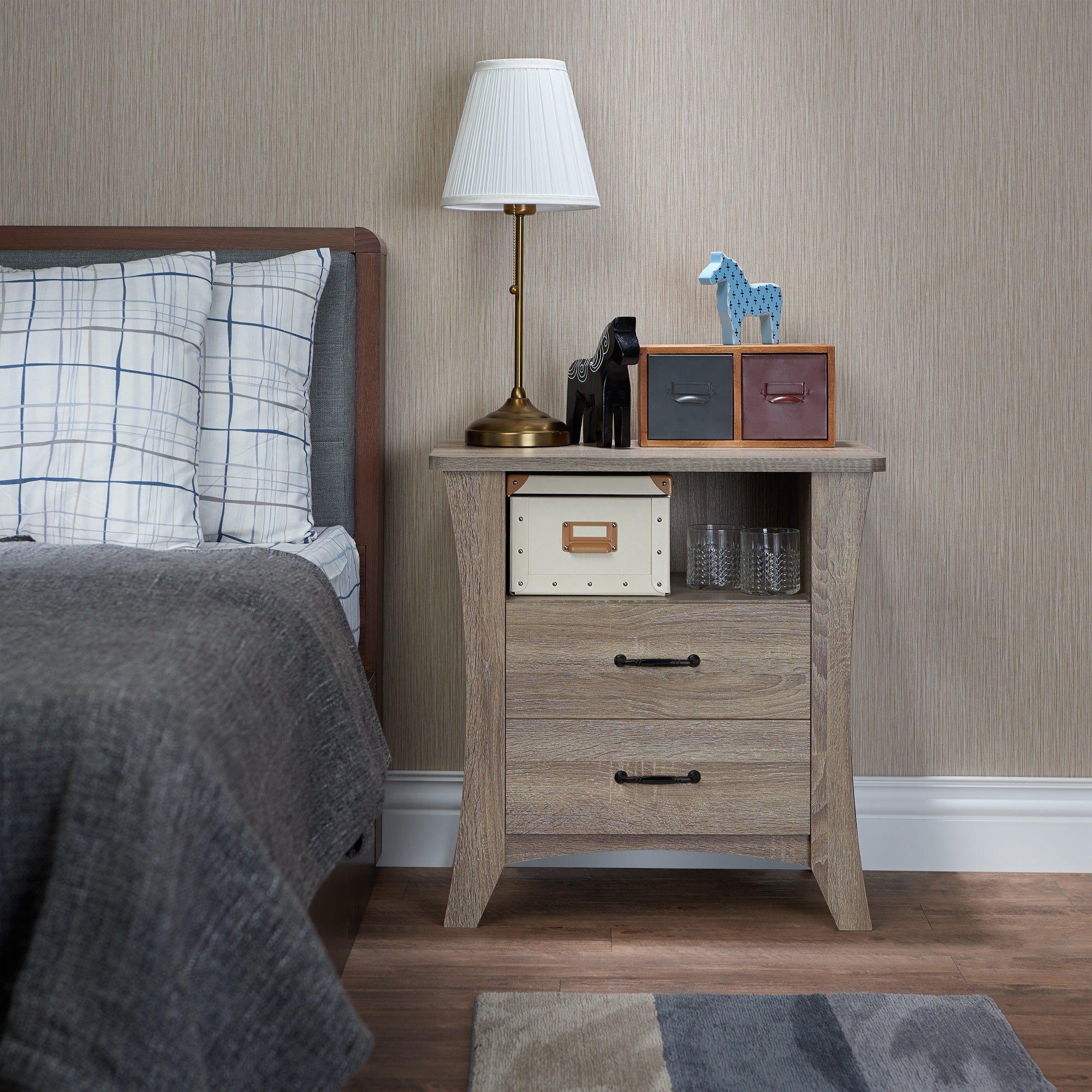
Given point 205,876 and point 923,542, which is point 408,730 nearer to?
point 923,542

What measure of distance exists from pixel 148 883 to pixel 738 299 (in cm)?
154

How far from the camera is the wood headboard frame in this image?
2.13 meters

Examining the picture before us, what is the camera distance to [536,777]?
6.24 ft

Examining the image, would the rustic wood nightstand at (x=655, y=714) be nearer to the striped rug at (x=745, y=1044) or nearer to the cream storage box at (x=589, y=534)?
the cream storage box at (x=589, y=534)

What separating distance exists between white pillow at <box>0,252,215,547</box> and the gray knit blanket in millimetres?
650

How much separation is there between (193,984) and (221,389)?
129cm

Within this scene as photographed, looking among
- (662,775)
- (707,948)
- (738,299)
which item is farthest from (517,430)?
(707,948)

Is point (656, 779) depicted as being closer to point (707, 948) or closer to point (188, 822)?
point (707, 948)

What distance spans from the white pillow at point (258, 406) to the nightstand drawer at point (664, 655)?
455 mm

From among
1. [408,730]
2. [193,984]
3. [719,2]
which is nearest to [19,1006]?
[193,984]

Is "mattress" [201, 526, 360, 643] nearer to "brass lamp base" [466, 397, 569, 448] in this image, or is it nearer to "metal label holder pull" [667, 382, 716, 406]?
"brass lamp base" [466, 397, 569, 448]

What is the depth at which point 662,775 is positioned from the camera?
6.21 feet

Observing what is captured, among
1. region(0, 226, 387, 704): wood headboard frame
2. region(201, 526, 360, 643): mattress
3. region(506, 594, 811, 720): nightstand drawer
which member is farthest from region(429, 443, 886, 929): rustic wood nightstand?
region(0, 226, 387, 704): wood headboard frame

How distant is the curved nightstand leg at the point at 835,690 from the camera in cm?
183
